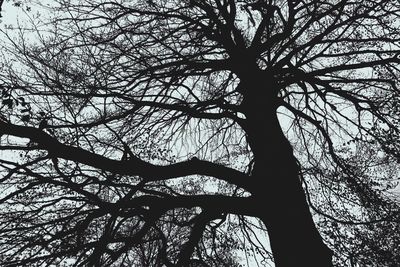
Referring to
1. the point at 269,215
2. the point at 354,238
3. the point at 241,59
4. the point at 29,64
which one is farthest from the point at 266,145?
the point at 29,64

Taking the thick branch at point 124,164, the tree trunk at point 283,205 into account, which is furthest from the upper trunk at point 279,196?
the thick branch at point 124,164

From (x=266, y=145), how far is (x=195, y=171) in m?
1.18

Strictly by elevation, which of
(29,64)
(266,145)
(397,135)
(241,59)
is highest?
(241,59)

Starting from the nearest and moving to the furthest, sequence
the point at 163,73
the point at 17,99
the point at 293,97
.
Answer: the point at 17,99 < the point at 163,73 < the point at 293,97

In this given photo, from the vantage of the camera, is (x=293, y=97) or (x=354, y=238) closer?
(x=354, y=238)

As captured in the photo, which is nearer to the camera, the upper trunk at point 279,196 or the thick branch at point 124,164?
the thick branch at point 124,164

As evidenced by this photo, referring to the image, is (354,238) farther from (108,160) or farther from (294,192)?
(108,160)

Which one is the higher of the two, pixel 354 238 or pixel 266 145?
pixel 266 145

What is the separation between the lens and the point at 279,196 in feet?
11.8

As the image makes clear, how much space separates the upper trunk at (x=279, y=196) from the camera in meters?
3.28

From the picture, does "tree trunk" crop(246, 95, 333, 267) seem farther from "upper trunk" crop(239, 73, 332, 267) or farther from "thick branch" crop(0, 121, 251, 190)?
"thick branch" crop(0, 121, 251, 190)

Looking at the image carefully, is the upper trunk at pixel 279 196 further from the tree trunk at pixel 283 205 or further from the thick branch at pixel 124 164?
the thick branch at pixel 124 164

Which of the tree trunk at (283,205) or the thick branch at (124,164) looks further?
the tree trunk at (283,205)

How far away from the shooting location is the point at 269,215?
3.51 meters
